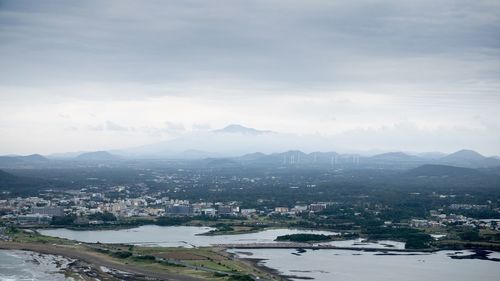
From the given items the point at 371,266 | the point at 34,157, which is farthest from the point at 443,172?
the point at 34,157

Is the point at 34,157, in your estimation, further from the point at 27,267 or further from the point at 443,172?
the point at 27,267

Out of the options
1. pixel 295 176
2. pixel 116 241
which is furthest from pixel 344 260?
pixel 295 176

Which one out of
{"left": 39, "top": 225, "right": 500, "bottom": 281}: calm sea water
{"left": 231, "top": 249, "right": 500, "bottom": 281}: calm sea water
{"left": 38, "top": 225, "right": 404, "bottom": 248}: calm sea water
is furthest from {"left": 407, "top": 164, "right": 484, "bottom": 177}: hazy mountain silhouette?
{"left": 231, "top": 249, "right": 500, "bottom": 281}: calm sea water

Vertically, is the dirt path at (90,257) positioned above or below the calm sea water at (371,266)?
below

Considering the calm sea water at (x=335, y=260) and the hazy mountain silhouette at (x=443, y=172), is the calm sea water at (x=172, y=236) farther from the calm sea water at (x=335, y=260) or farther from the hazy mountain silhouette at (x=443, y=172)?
the hazy mountain silhouette at (x=443, y=172)

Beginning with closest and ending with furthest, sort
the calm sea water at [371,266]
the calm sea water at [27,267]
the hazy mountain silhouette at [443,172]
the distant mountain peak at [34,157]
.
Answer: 1. the calm sea water at [27,267]
2. the calm sea water at [371,266]
3. the hazy mountain silhouette at [443,172]
4. the distant mountain peak at [34,157]

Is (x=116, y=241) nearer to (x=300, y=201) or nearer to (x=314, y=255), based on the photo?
(x=314, y=255)

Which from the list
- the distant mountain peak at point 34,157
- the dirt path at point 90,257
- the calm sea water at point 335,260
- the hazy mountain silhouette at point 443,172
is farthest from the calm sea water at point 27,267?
the distant mountain peak at point 34,157

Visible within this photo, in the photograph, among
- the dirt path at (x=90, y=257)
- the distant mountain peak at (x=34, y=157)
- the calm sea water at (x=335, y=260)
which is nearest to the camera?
the dirt path at (x=90, y=257)

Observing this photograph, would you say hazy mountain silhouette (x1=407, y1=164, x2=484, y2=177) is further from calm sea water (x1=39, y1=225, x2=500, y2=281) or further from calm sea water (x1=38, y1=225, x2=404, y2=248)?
calm sea water (x1=39, y1=225, x2=500, y2=281)
